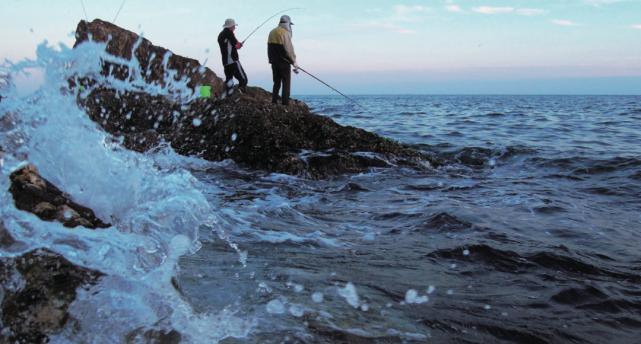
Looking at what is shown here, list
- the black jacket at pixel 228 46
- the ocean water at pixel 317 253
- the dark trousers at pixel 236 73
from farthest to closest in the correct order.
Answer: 1. the dark trousers at pixel 236 73
2. the black jacket at pixel 228 46
3. the ocean water at pixel 317 253

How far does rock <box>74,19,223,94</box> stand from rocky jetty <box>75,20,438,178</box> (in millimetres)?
2343

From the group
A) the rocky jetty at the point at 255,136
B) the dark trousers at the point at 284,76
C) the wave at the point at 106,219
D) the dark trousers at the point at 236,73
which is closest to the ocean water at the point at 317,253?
the wave at the point at 106,219

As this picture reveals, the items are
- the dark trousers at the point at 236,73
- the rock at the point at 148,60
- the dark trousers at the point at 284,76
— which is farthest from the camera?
the rock at the point at 148,60

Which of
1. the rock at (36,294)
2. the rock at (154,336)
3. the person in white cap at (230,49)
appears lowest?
the rock at (154,336)

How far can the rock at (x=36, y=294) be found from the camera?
1927 mm

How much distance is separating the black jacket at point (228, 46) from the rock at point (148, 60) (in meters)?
1.75

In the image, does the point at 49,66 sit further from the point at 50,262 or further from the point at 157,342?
the point at 157,342

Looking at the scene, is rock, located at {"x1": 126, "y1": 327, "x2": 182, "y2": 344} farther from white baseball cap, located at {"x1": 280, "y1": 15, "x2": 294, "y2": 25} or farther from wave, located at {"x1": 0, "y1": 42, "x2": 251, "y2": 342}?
white baseball cap, located at {"x1": 280, "y1": 15, "x2": 294, "y2": 25}

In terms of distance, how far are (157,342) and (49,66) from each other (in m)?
2.86

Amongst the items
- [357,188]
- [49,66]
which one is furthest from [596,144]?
[49,66]

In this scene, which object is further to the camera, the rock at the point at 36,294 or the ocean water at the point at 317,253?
the ocean water at the point at 317,253

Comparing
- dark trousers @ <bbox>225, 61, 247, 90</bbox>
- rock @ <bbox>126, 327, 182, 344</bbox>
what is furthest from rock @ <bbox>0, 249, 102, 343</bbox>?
dark trousers @ <bbox>225, 61, 247, 90</bbox>

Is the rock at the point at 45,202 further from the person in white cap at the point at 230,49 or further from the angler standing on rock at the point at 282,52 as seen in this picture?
the person in white cap at the point at 230,49

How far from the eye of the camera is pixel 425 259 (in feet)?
11.4
